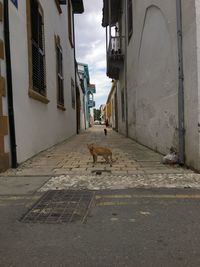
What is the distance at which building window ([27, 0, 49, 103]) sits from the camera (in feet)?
29.5

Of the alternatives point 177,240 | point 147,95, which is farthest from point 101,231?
point 147,95

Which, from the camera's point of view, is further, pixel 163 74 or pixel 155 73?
pixel 155 73

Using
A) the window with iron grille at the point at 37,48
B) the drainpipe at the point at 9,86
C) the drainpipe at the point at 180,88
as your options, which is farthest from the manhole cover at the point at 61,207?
the window with iron grille at the point at 37,48

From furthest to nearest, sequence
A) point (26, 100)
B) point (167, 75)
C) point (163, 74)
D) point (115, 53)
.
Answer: point (115, 53)
point (163, 74)
point (26, 100)
point (167, 75)

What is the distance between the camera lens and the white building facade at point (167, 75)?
639cm

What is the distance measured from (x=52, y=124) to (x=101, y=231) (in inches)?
367

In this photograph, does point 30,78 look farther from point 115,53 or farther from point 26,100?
point 115,53

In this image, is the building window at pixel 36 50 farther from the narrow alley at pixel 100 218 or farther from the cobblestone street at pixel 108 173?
the narrow alley at pixel 100 218

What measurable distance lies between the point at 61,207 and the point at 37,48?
668 centimetres

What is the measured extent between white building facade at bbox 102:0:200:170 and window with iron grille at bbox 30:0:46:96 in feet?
10.1

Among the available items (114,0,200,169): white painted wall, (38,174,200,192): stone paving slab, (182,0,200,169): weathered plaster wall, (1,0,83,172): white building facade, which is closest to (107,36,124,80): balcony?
(114,0,200,169): white painted wall

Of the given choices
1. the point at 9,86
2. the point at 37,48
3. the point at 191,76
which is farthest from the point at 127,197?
the point at 37,48

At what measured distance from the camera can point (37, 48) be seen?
10.2m

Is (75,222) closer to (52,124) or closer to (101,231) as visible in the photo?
(101,231)
